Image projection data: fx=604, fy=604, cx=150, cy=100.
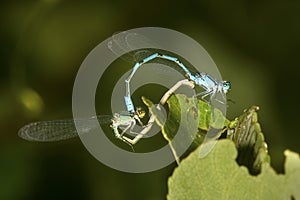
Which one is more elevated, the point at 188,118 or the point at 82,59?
the point at 82,59

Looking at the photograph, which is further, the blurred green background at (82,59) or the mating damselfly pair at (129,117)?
the blurred green background at (82,59)

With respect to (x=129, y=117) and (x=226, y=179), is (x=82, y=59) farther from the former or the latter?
(x=226, y=179)

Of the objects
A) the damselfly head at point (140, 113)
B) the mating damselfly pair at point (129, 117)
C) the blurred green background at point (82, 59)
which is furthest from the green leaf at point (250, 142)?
the blurred green background at point (82, 59)

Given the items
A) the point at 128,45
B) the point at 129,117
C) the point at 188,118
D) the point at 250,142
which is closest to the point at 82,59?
the point at 128,45

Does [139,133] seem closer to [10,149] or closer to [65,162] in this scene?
[65,162]

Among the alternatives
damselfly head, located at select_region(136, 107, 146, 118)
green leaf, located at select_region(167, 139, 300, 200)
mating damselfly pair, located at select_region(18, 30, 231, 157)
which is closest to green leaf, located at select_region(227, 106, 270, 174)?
green leaf, located at select_region(167, 139, 300, 200)

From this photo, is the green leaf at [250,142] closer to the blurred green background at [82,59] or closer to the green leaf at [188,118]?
the green leaf at [188,118]

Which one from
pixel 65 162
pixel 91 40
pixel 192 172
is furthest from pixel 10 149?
pixel 192 172
